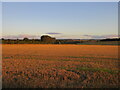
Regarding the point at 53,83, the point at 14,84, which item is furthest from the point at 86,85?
the point at 14,84

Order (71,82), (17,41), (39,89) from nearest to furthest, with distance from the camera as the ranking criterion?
1. (39,89)
2. (71,82)
3. (17,41)

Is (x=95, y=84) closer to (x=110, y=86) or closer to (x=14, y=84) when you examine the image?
(x=110, y=86)

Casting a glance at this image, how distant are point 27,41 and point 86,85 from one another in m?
81.9

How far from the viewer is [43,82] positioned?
8.17 metres

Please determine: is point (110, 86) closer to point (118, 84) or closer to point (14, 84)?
point (118, 84)

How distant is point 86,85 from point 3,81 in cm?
463

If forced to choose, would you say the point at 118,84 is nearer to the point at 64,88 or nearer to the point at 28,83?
the point at 64,88

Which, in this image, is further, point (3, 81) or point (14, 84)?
point (3, 81)

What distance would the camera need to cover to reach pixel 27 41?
87.1m

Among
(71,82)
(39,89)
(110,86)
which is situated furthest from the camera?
(71,82)

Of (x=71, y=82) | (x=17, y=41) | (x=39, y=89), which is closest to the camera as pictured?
(x=39, y=89)

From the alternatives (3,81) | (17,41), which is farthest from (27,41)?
(3,81)

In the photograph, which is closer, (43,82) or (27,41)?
(43,82)

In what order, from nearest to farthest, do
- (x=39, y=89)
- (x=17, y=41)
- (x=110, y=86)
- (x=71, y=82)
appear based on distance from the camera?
(x=39, y=89) → (x=110, y=86) → (x=71, y=82) → (x=17, y=41)
